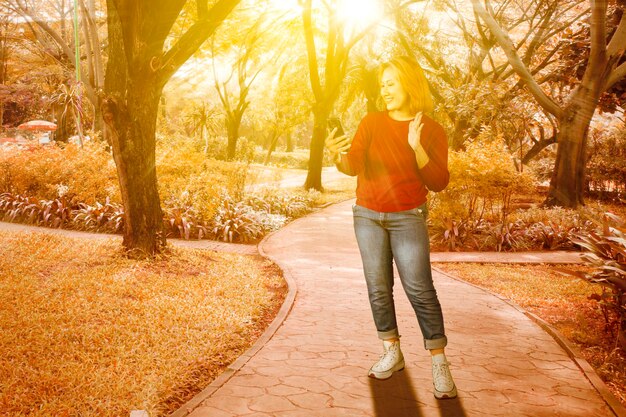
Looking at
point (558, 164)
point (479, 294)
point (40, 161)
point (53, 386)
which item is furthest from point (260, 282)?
point (558, 164)

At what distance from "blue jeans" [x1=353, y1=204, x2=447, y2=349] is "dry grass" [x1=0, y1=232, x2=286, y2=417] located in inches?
60.4

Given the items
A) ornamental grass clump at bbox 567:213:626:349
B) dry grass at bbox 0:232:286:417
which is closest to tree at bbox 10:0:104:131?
dry grass at bbox 0:232:286:417

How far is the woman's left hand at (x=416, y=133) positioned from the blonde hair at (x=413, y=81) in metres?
0.14

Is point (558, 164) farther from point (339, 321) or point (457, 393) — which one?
point (457, 393)

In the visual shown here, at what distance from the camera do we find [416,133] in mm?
3666

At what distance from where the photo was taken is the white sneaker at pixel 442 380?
387cm

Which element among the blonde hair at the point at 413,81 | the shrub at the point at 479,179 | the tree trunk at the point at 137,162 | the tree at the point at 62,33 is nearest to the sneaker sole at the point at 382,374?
the blonde hair at the point at 413,81

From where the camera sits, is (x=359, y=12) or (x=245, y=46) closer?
(x=359, y=12)

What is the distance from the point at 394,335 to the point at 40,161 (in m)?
11.9

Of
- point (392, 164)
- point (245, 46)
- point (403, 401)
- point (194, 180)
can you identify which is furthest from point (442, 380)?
point (245, 46)

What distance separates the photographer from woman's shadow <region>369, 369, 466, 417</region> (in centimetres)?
367

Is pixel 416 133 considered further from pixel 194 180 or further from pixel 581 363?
pixel 194 180

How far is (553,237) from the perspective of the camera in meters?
11.6

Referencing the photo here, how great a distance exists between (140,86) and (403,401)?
568cm
